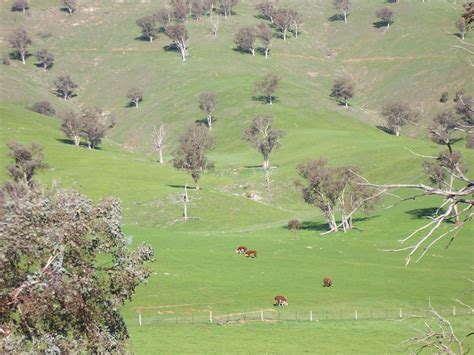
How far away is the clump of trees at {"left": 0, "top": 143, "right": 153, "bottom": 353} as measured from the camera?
1967cm

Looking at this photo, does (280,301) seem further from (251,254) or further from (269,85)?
(269,85)

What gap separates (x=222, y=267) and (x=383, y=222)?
124ft

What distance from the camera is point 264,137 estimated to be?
A: 15025 centimetres

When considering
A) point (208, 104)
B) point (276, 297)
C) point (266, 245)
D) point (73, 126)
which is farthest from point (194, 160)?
point (208, 104)

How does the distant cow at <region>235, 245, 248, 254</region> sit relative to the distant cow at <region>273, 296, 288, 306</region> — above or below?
below

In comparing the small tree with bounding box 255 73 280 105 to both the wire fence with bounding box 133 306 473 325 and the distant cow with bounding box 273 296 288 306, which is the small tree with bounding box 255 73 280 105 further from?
the wire fence with bounding box 133 306 473 325

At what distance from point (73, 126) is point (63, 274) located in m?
147

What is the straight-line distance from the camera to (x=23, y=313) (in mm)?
19312

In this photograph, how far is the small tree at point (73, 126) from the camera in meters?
161

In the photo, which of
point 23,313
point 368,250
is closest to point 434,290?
point 368,250

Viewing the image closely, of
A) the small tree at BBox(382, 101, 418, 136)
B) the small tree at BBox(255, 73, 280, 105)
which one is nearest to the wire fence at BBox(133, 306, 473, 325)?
the small tree at BBox(382, 101, 418, 136)

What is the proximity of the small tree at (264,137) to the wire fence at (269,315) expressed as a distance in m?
83.9

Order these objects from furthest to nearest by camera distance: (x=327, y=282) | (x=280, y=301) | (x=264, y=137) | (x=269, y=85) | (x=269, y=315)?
(x=269, y=85) → (x=264, y=137) → (x=327, y=282) → (x=280, y=301) → (x=269, y=315)

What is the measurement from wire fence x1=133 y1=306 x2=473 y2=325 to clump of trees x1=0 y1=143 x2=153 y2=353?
32.2 metres
